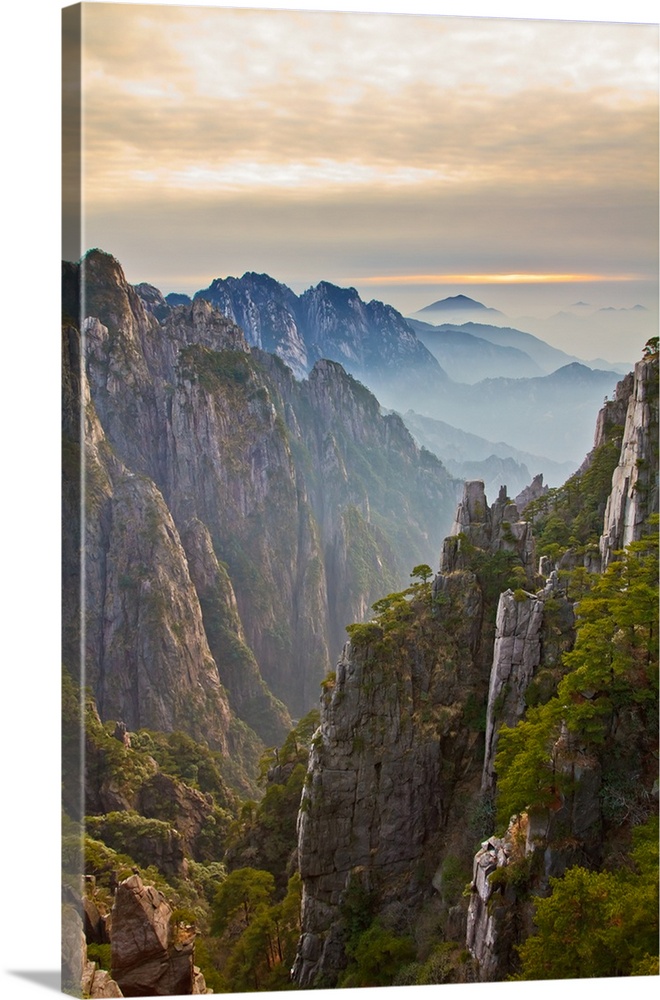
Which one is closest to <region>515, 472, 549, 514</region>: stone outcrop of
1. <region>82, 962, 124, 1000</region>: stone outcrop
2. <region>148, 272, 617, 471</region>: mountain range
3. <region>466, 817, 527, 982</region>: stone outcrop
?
<region>148, 272, 617, 471</region>: mountain range

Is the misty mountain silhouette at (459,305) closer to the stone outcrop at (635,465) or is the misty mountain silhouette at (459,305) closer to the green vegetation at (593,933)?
the stone outcrop at (635,465)

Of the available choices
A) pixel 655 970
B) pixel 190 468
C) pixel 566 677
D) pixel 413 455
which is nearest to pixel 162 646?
pixel 190 468

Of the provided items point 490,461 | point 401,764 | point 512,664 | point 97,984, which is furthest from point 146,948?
point 490,461

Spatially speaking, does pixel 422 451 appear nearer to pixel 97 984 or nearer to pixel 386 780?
pixel 386 780

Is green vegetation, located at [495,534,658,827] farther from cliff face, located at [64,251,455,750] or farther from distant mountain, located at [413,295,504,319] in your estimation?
cliff face, located at [64,251,455,750]

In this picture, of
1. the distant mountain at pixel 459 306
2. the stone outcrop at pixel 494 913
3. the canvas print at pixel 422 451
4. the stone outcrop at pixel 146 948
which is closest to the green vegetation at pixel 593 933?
→ the canvas print at pixel 422 451
